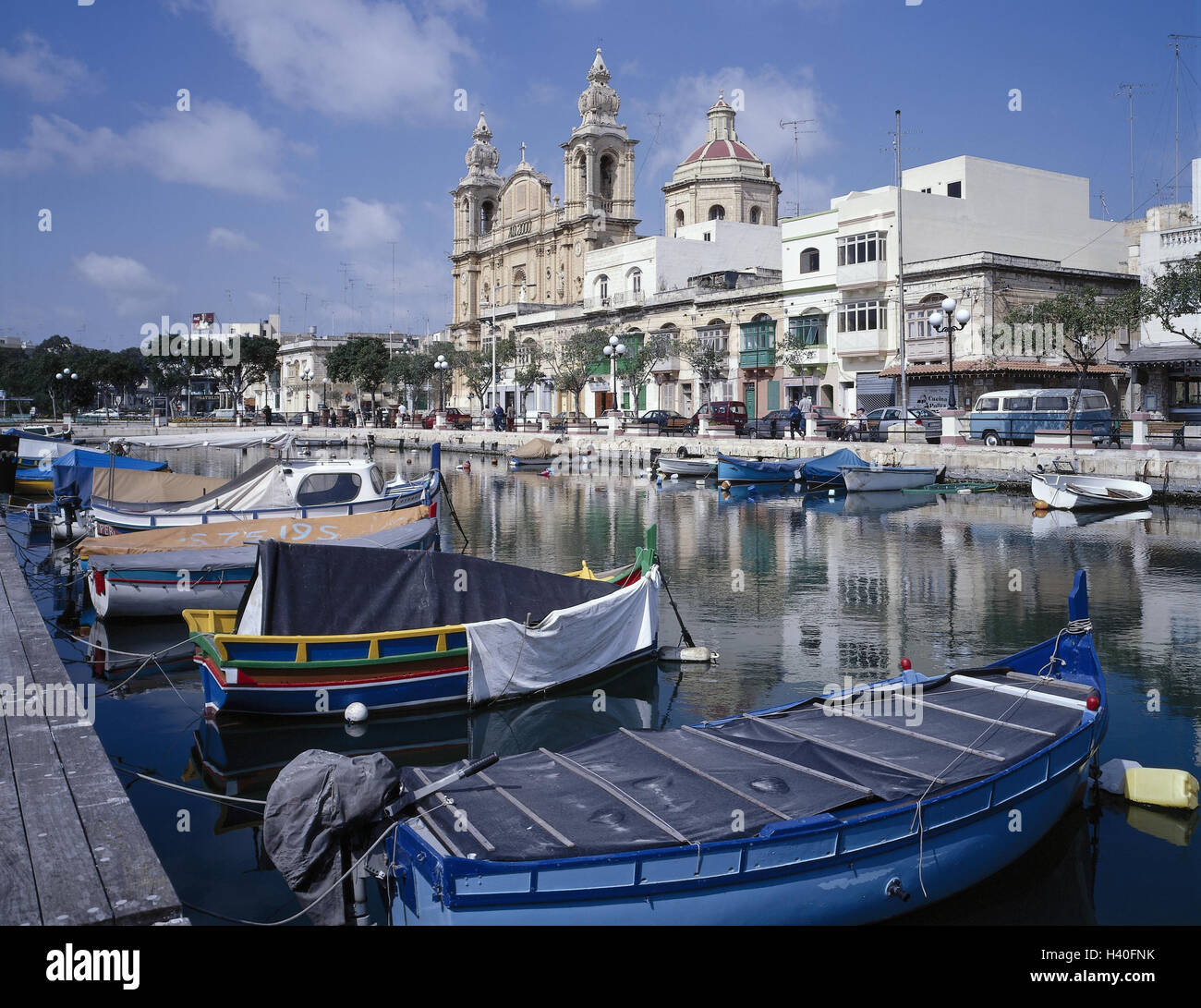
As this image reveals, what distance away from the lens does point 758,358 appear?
6006cm

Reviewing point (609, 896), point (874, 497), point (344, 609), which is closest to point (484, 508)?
point (874, 497)

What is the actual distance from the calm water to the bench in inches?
192

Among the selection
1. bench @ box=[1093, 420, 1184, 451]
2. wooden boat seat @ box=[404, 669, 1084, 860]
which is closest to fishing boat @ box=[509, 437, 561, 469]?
bench @ box=[1093, 420, 1184, 451]

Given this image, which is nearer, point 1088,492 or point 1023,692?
point 1023,692

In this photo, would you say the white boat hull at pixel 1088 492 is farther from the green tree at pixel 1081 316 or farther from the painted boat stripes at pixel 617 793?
the painted boat stripes at pixel 617 793

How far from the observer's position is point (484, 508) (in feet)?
116

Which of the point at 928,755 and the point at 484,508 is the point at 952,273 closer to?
the point at 484,508

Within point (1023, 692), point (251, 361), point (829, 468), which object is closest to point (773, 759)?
point (1023, 692)

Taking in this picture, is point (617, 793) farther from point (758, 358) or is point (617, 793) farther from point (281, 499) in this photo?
point (758, 358)

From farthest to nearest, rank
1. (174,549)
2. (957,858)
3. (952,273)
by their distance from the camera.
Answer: (952,273)
(174,549)
(957,858)

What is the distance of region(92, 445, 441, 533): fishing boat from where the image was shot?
72.8ft

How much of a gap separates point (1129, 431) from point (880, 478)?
10148 mm
